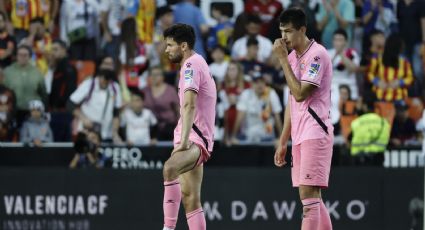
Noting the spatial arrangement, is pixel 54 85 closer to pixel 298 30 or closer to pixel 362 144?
pixel 362 144

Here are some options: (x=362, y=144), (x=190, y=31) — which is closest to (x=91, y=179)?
(x=362, y=144)

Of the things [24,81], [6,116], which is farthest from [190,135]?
[24,81]

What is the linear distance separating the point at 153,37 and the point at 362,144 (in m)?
4.25

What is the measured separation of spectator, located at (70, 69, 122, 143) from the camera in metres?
17.4

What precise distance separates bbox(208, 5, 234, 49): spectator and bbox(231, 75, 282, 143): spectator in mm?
1503

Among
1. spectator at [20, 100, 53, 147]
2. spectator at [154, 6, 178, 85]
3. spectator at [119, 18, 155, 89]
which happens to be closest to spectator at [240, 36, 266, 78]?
spectator at [154, 6, 178, 85]

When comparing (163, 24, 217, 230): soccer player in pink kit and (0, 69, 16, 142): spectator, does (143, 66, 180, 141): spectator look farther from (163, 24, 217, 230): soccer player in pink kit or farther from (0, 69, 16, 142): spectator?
(163, 24, 217, 230): soccer player in pink kit

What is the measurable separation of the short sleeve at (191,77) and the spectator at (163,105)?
7337 mm

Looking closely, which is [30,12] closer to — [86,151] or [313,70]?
[86,151]

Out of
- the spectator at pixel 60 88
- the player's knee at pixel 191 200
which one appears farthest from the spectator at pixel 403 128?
the player's knee at pixel 191 200

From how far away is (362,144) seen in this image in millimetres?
16156

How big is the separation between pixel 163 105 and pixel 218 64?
4.36 ft

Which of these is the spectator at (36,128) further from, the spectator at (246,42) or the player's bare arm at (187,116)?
the player's bare arm at (187,116)

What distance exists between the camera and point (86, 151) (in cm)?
1634
